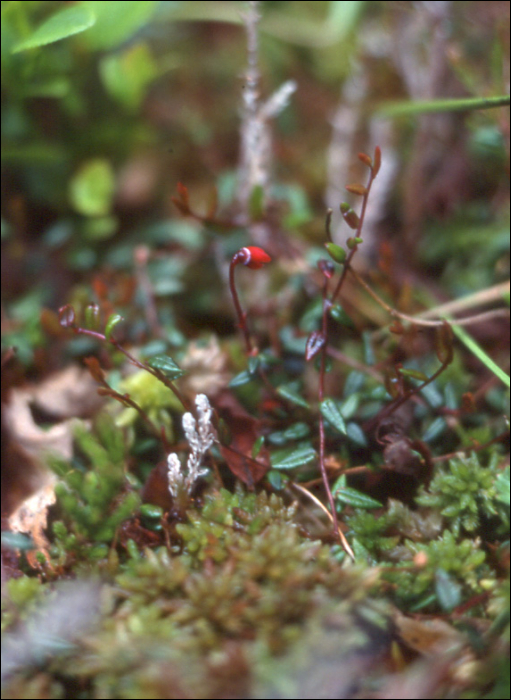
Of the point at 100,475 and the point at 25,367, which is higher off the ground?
the point at 25,367

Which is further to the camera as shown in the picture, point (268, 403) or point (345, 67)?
point (345, 67)

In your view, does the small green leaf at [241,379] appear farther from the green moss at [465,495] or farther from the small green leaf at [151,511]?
the green moss at [465,495]

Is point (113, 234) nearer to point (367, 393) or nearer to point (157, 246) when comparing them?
point (157, 246)

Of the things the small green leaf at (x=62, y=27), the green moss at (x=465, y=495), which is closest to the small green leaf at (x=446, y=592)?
the green moss at (x=465, y=495)

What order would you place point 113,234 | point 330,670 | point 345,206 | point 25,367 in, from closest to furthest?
1. point 330,670
2. point 345,206
3. point 25,367
4. point 113,234

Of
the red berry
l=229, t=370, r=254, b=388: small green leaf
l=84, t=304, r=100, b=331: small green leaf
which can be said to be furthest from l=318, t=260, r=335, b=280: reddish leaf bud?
l=84, t=304, r=100, b=331: small green leaf

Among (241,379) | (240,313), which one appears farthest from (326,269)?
(241,379)

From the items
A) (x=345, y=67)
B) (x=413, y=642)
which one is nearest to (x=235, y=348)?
(x=413, y=642)
